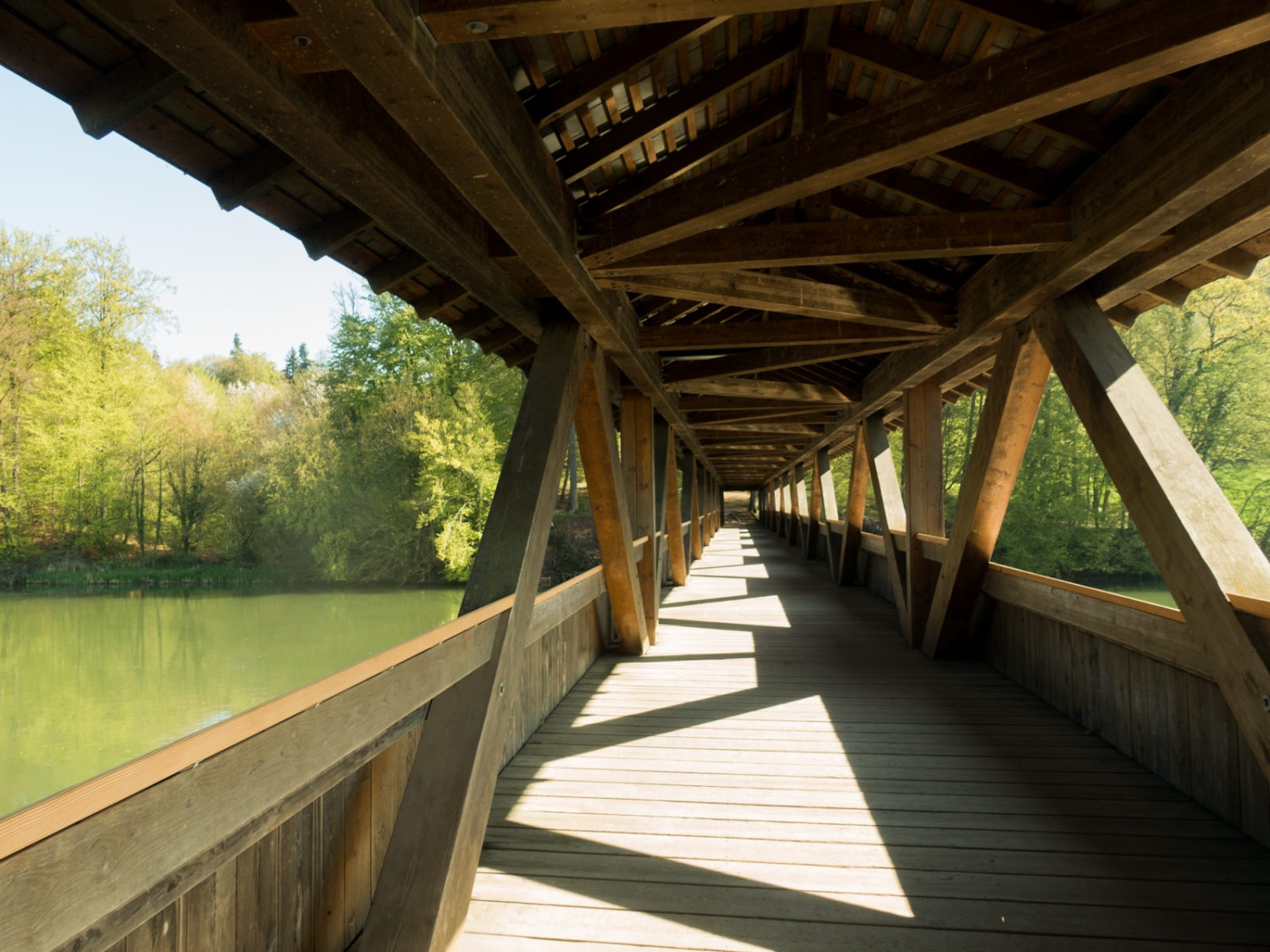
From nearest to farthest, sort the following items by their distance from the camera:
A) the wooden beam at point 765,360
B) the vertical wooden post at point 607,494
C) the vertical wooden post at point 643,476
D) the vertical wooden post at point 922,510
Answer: the vertical wooden post at point 607,494
the wooden beam at point 765,360
the vertical wooden post at point 922,510
the vertical wooden post at point 643,476

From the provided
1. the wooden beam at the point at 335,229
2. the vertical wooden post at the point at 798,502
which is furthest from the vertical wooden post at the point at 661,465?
the vertical wooden post at the point at 798,502

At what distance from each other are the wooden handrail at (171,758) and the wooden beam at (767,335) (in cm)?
324

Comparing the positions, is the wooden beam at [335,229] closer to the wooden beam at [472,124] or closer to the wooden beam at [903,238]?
the wooden beam at [472,124]

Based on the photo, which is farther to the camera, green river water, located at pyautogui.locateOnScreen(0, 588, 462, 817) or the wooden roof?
green river water, located at pyautogui.locateOnScreen(0, 588, 462, 817)

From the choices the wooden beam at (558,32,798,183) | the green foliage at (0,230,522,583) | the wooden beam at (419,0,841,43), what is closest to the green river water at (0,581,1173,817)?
the green foliage at (0,230,522,583)

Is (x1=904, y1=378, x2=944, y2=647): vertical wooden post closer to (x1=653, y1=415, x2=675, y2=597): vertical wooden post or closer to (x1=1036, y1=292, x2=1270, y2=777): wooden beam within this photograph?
(x1=1036, y1=292, x2=1270, y2=777): wooden beam

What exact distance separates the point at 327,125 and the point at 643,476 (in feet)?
15.9

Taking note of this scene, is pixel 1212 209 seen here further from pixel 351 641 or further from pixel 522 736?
pixel 351 641

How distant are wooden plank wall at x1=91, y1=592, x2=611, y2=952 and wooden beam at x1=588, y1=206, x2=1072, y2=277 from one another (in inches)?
78.5

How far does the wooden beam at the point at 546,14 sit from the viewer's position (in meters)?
1.36

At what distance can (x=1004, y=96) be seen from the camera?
1.83 m

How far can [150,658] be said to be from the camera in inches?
589

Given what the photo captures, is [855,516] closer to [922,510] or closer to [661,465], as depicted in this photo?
[661,465]

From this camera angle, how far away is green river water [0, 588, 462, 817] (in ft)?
35.8
